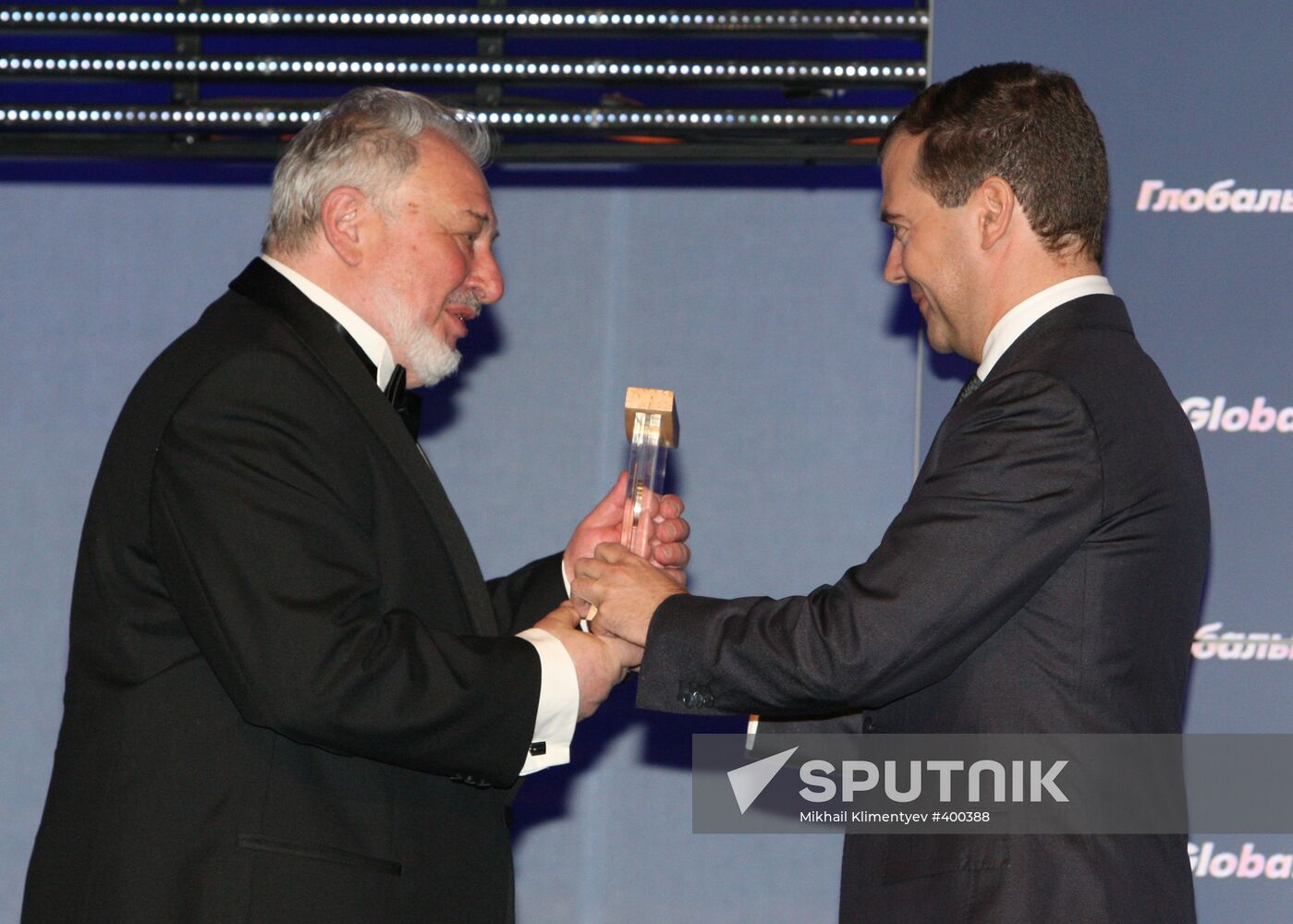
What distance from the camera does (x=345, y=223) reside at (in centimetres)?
286

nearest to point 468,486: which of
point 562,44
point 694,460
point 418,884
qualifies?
point 694,460

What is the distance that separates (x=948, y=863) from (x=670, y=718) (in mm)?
2066

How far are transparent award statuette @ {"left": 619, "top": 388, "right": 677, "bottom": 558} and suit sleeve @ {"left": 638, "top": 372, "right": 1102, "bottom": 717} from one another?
0.57 m

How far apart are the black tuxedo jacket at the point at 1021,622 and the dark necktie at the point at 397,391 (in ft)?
2.69

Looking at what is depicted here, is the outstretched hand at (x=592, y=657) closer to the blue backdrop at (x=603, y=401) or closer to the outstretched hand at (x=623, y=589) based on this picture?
the outstretched hand at (x=623, y=589)

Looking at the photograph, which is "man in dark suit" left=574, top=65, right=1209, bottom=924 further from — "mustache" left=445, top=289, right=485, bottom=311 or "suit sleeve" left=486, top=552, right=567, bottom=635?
"mustache" left=445, top=289, right=485, bottom=311

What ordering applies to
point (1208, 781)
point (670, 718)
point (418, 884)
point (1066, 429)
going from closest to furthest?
point (1066, 429) < point (418, 884) < point (1208, 781) < point (670, 718)

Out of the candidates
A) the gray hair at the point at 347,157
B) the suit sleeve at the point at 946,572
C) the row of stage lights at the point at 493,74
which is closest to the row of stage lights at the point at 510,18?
the row of stage lights at the point at 493,74

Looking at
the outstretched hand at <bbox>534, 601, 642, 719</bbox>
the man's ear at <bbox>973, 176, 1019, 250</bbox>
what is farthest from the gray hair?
the man's ear at <bbox>973, 176, 1019, 250</bbox>

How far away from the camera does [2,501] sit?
4.65 meters

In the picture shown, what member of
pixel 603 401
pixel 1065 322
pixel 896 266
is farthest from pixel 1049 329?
pixel 603 401

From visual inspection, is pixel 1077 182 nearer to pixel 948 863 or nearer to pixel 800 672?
pixel 800 672

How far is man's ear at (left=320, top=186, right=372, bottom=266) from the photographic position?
2840 mm

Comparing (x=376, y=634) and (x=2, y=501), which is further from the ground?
(x=2, y=501)
